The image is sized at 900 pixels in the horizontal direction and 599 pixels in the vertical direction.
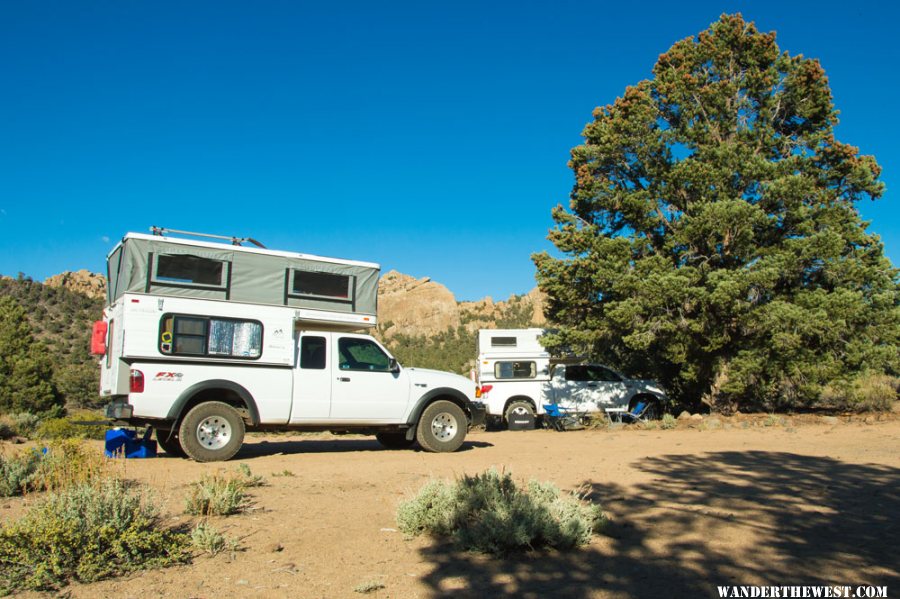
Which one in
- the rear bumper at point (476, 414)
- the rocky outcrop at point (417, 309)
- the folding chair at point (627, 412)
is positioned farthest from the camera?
the rocky outcrop at point (417, 309)

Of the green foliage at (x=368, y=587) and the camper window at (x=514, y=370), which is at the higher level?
the camper window at (x=514, y=370)

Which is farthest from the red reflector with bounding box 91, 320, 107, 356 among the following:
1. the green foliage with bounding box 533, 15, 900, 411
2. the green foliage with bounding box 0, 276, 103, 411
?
the green foliage with bounding box 0, 276, 103, 411

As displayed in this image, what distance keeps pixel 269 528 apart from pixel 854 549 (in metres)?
4.32

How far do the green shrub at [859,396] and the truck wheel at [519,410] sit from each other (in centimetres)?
733

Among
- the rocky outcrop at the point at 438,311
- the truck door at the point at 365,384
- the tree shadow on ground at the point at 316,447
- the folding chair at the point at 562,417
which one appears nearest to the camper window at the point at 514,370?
the folding chair at the point at 562,417

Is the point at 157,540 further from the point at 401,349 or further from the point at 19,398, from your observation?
the point at 401,349

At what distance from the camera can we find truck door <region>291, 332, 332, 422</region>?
32.8 ft

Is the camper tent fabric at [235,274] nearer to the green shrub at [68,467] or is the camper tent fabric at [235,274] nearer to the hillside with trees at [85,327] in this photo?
the green shrub at [68,467]

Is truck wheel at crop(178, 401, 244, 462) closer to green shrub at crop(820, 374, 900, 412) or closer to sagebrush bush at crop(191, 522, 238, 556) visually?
sagebrush bush at crop(191, 522, 238, 556)

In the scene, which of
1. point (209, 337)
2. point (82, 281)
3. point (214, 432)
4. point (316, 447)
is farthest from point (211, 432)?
point (82, 281)

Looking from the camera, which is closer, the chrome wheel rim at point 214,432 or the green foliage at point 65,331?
the chrome wheel rim at point 214,432

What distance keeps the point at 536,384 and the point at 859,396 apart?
7.97 m

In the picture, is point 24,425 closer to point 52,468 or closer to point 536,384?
point 52,468

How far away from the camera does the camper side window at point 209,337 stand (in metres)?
9.26
